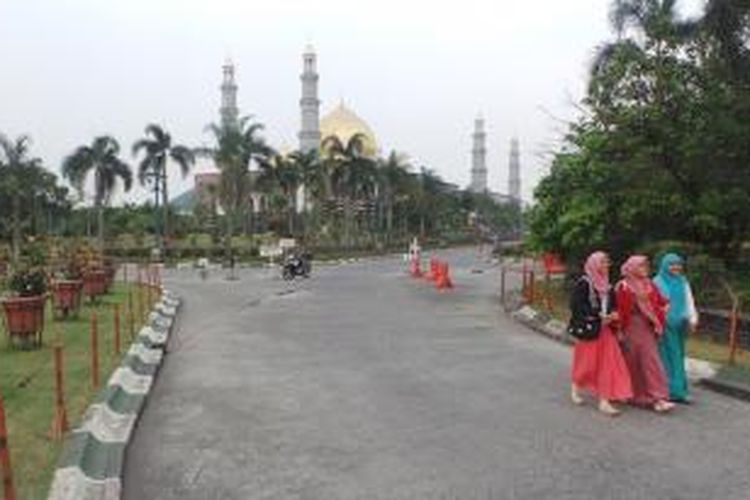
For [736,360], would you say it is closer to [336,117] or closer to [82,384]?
[82,384]

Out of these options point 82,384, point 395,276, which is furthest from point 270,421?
point 395,276

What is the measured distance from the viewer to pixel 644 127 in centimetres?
2617

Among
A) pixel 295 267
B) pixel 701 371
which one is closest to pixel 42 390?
pixel 701 371

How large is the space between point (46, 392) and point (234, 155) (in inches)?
2548

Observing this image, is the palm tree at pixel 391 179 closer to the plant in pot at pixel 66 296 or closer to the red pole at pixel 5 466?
the plant in pot at pixel 66 296

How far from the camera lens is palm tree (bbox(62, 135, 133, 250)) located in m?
80.2

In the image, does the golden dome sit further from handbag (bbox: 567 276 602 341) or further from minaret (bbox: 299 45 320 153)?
handbag (bbox: 567 276 602 341)

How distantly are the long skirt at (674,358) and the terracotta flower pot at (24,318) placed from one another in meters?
9.49

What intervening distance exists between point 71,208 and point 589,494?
3878 inches

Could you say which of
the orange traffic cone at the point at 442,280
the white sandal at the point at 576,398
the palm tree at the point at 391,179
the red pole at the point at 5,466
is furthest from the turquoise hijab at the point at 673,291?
the palm tree at the point at 391,179

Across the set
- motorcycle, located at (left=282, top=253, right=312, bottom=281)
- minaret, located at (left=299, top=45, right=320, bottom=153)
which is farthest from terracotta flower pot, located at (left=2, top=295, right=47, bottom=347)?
minaret, located at (left=299, top=45, right=320, bottom=153)

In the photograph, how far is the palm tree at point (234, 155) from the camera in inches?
3073

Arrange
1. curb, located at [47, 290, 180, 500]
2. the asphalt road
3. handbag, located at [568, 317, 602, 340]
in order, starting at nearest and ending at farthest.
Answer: curb, located at [47, 290, 180, 500], the asphalt road, handbag, located at [568, 317, 602, 340]

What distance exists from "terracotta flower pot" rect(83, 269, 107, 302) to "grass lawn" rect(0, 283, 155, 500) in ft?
20.7
